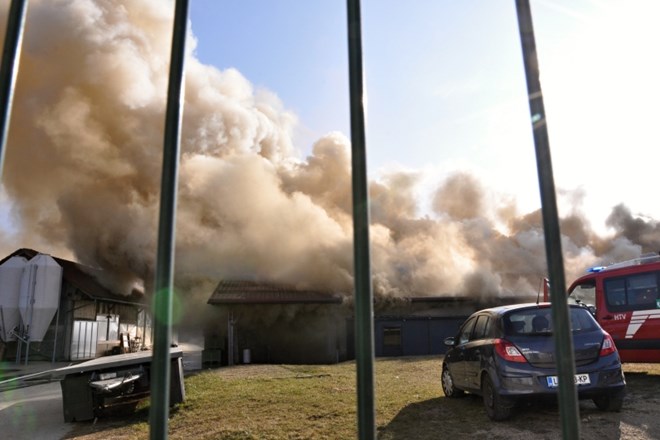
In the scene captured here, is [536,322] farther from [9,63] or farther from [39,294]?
[39,294]

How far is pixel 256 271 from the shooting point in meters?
27.5

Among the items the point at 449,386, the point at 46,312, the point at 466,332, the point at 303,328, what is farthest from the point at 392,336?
the point at 466,332

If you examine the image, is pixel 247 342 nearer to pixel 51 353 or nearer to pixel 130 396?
pixel 51 353

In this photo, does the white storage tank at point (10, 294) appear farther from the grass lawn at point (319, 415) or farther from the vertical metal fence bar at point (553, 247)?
the vertical metal fence bar at point (553, 247)

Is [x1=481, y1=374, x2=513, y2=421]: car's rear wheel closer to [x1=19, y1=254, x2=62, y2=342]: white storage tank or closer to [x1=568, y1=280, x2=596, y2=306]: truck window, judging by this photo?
[x1=568, y1=280, x2=596, y2=306]: truck window

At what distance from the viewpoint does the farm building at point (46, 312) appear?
2138 centimetres

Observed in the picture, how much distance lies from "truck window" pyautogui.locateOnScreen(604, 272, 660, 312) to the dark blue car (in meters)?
2.82

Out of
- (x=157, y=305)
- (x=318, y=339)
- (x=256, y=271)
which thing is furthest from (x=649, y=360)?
(x=256, y=271)

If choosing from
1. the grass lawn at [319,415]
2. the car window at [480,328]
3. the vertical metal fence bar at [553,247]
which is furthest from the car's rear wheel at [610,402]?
the vertical metal fence bar at [553,247]

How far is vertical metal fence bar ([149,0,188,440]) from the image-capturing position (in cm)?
176

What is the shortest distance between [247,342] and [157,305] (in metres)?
22.0

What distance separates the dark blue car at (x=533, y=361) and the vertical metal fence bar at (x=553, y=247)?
189 inches

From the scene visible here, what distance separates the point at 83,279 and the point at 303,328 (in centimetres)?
1060

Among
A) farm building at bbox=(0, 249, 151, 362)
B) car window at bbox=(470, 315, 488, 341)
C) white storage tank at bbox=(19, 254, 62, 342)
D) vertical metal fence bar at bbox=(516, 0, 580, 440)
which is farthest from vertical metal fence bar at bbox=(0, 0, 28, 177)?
white storage tank at bbox=(19, 254, 62, 342)
